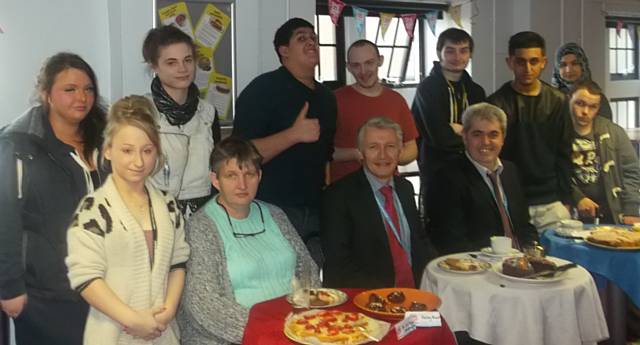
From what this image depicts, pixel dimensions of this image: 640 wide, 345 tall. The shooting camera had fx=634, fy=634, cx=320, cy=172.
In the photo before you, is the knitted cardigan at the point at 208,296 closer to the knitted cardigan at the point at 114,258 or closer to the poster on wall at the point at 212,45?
the knitted cardigan at the point at 114,258

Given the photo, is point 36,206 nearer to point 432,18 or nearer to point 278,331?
point 278,331

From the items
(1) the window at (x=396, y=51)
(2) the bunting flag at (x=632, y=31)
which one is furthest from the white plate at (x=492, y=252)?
(2) the bunting flag at (x=632, y=31)

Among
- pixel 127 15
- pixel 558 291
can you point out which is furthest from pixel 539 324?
pixel 127 15

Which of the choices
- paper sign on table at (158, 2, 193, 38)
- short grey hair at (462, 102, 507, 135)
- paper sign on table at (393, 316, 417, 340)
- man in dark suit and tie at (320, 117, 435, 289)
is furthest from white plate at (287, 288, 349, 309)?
paper sign on table at (158, 2, 193, 38)

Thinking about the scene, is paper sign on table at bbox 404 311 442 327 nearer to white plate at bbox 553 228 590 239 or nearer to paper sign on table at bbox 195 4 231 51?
white plate at bbox 553 228 590 239

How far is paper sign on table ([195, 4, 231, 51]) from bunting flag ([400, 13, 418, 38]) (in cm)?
191

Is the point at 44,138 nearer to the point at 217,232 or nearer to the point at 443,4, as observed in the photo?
the point at 217,232

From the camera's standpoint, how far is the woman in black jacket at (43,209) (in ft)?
7.00

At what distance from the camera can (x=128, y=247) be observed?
1986mm

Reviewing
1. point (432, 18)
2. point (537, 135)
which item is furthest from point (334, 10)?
point (537, 135)

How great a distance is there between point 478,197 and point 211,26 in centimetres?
178

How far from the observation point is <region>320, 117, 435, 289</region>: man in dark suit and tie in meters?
2.62

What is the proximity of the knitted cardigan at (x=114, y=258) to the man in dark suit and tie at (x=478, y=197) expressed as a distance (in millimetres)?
1413

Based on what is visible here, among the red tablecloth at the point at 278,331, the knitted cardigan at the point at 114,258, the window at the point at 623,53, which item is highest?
the window at the point at 623,53
